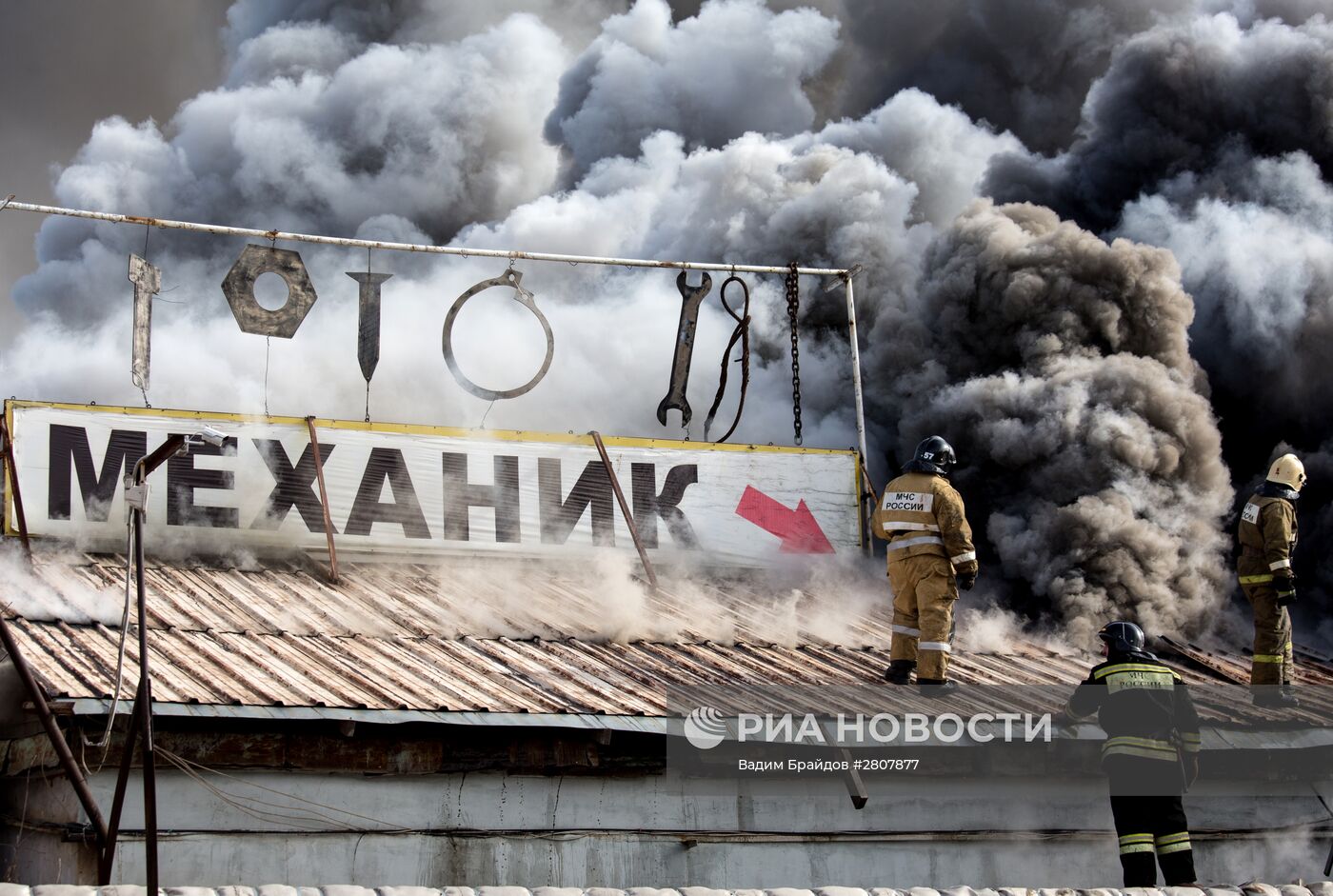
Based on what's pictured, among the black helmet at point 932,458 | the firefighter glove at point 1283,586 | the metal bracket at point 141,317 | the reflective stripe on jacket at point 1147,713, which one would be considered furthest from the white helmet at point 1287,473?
the metal bracket at point 141,317

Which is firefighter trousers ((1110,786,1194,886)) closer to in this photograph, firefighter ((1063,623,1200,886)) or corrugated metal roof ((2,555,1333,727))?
firefighter ((1063,623,1200,886))

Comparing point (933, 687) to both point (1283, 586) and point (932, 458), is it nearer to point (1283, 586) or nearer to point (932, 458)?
point (932, 458)

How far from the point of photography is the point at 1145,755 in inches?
330

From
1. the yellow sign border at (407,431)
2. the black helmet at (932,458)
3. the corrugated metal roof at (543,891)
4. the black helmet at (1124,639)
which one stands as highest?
the yellow sign border at (407,431)

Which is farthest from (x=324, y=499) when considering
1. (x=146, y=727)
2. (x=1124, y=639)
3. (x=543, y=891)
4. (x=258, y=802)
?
(x=543, y=891)

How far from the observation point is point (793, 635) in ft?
39.7

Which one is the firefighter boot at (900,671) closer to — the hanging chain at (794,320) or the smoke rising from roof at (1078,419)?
the smoke rising from roof at (1078,419)

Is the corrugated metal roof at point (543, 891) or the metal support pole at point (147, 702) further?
the metal support pole at point (147, 702)

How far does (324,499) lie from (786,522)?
456 centimetres

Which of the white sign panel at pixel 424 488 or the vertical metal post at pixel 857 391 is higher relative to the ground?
the vertical metal post at pixel 857 391

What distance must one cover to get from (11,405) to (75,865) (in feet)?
17.5

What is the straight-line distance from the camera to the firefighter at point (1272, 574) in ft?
35.2

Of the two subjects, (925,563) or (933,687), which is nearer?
(933,687)

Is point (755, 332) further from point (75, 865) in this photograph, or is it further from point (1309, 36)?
point (75, 865)
